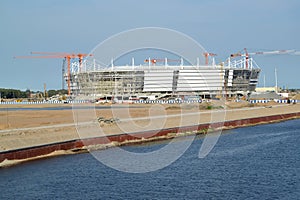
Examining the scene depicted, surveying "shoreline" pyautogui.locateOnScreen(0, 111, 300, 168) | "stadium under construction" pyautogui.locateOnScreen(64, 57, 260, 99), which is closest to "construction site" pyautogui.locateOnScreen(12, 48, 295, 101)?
"stadium under construction" pyautogui.locateOnScreen(64, 57, 260, 99)

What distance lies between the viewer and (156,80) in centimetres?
13875

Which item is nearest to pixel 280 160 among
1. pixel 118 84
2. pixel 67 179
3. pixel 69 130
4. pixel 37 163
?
pixel 67 179

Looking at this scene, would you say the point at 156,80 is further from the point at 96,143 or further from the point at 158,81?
the point at 96,143

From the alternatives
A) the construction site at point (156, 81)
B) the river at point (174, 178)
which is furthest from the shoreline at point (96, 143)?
the construction site at point (156, 81)

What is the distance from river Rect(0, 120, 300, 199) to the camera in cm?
1778

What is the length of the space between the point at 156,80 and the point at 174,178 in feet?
389

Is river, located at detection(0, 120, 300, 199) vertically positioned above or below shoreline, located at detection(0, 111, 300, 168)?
below

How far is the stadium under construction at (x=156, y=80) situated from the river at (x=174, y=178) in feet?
350

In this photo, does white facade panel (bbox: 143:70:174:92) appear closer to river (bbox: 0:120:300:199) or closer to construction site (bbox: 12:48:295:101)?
construction site (bbox: 12:48:295:101)

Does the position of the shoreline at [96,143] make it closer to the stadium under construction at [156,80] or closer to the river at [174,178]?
the river at [174,178]

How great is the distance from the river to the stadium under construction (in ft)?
350

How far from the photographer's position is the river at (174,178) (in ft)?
58.3

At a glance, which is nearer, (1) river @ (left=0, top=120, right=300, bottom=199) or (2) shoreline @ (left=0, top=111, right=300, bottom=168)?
(1) river @ (left=0, top=120, right=300, bottom=199)

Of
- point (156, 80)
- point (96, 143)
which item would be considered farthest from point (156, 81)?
point (96, 143)
